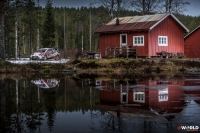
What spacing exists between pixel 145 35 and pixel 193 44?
1046 centimetres

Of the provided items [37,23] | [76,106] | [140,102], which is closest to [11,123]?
[76,106]

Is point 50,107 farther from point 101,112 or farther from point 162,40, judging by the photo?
point 162,40

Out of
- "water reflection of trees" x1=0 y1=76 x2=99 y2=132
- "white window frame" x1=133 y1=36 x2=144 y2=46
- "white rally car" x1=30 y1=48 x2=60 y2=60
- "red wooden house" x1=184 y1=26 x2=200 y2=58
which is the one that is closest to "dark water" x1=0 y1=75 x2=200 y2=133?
"water reflection of trees" x1=0 y1=76 x2=99 y2=132

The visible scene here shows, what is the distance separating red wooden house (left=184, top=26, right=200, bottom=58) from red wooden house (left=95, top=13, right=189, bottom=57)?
3.58 meters

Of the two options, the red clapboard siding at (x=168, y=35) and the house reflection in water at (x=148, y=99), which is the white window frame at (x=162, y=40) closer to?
the red clapboard siding at (x=168, y=35)

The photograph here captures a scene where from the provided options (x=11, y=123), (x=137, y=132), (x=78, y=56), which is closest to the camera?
(x=137, y=132)

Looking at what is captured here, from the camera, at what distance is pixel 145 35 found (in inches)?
1436

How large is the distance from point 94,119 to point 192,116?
10.1ft

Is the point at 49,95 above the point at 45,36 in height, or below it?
below

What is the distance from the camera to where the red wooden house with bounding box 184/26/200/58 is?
4294 cm

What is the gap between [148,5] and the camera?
169ft

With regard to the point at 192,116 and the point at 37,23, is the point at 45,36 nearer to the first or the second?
the point at 37,23

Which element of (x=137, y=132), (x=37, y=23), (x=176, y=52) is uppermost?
(x=37, y=23)

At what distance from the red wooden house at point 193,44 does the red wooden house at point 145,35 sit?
3578mm
